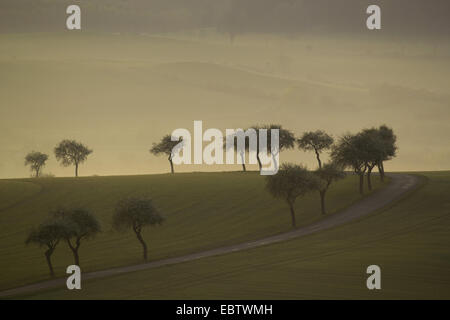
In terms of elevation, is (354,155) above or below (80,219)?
above

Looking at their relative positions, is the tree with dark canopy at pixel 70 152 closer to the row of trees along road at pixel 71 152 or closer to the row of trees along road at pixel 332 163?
the row of trees along road at pixel 71 152

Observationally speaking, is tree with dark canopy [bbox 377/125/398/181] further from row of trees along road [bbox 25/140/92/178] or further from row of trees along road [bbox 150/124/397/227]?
row of trees along road [bbox 25/140/92/178]

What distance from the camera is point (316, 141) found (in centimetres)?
14150

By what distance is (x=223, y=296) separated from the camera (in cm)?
5784

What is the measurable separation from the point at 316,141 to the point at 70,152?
69.8 meters

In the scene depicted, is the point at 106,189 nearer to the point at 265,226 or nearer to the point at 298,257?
the point at 265,226

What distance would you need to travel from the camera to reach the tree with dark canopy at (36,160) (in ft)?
626

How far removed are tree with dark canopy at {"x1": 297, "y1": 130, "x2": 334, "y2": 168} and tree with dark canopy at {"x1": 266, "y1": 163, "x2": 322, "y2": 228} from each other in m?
39.7

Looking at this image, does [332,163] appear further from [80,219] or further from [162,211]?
[80,219]

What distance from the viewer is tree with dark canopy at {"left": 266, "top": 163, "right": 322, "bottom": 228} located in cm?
10019

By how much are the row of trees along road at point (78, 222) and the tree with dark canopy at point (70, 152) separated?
94.6m

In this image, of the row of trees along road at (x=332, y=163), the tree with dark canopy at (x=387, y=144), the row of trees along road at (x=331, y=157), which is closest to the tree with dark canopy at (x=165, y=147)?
the row of trees along road at (x=331, y=157)

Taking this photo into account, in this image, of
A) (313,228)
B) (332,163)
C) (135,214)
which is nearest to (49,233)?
(135,214)
